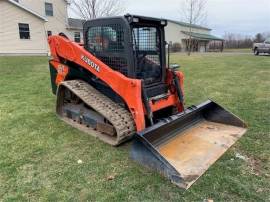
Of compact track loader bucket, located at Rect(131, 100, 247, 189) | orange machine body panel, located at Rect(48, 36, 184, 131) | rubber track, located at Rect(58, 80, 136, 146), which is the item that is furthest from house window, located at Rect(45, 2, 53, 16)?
compact track loader bucket, located at Rect(131, 100, 247, 189)

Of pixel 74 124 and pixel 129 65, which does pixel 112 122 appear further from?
pixel 74 124

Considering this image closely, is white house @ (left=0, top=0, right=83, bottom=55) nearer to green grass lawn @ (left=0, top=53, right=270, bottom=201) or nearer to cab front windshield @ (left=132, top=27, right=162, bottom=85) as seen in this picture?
green grass lawn @ (left=0, top=53, right=270, bottom=201)

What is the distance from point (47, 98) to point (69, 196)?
15.0ft

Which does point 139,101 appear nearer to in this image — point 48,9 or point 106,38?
point 106,38

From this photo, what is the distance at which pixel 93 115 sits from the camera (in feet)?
15.0

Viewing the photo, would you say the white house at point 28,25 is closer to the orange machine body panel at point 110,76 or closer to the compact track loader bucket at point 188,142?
the orange machine body panel at point 110,76

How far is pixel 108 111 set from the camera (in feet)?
13.2

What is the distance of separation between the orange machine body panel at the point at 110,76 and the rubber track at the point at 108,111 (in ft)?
0.49

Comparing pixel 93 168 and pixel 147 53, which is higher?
pixel 147 53

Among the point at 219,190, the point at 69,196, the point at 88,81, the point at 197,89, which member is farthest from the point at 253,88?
the point at 69,196

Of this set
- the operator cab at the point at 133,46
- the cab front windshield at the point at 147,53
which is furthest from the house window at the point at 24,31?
the cab front windshield at the point at 147,53

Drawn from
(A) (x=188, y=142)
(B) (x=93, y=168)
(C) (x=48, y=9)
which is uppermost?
(C) (x=48, y=9)

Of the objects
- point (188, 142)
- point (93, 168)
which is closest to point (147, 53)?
point (188, 142)

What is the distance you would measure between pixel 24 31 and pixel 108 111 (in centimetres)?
2202
